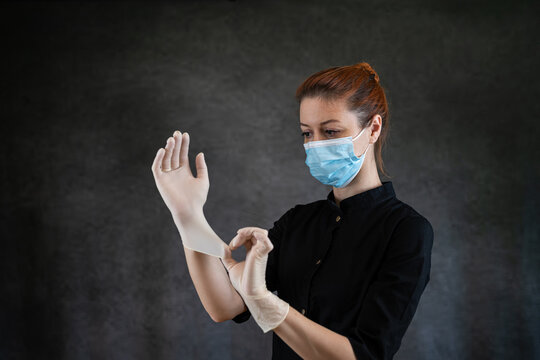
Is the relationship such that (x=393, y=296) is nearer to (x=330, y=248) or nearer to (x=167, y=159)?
(x=330, y=248)

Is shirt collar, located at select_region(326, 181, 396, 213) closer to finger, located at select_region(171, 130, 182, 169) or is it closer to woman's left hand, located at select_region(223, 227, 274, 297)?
woman's left hand, located at select_region(223, 227, 274, 297)

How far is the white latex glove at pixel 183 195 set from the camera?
3.28ft

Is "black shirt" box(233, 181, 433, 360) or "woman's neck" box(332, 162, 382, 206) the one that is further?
"woman's neck" box(332, 162, 382, 206)

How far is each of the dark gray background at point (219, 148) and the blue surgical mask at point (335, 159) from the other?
1555mm

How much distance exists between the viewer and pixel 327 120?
114 centimetres

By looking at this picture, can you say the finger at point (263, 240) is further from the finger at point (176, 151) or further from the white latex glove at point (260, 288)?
the finger at point (176, 151)

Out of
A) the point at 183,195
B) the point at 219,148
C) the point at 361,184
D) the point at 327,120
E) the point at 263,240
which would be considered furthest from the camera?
the point at 219,148

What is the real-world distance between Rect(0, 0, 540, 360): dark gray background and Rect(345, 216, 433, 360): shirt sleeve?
173cm

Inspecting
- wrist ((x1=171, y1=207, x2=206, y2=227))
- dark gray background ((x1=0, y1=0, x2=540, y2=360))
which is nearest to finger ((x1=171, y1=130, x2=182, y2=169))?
wrist ((x1=171, y1=207, x2=206, y2=227))

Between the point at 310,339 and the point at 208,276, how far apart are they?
0.99 ft

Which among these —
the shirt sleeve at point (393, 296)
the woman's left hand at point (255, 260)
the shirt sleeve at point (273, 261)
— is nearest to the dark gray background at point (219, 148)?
the shirt sleeve at point (273, 261)

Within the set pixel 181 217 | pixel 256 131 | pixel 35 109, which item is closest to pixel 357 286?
pixel 181 217

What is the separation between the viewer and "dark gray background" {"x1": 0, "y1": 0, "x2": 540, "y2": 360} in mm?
2709

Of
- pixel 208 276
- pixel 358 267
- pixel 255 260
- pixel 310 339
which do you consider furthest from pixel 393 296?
A: pixel 208 276
